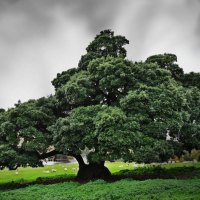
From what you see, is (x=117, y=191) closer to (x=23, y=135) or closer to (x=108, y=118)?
(x=108, y=118)

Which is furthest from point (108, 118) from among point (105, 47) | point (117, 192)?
point (105, 47)

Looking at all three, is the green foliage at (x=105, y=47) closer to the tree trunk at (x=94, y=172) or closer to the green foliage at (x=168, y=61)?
the green foliage at (x=168, y=61)

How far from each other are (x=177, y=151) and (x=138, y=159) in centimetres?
Answer: 628

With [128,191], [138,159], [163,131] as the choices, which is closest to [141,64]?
[163,131]

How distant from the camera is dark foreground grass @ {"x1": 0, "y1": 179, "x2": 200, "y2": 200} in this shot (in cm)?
2361

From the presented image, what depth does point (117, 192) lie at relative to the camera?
25125mm

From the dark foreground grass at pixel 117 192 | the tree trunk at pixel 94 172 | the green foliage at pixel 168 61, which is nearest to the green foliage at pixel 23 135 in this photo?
the dark foreground grass at pixel 117 192

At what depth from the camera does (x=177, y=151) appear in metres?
34.5

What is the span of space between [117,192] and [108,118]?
5.96m

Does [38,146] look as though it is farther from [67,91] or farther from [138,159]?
[138,159]

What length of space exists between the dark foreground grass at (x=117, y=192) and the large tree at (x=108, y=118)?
2.97 meters

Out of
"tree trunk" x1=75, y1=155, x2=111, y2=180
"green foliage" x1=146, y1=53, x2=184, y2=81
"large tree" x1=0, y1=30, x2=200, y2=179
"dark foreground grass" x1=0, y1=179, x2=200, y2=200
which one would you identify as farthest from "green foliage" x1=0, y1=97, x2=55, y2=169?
"green foliage" x1=146, y1=53, x2=184, y2=81

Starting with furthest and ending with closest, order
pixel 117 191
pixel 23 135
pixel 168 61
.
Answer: pixel 168 61 → pixel 23 135 → pixel 117 191

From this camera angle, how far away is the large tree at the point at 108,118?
29.8 metres
